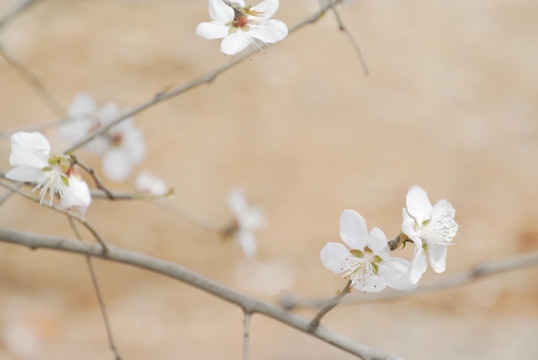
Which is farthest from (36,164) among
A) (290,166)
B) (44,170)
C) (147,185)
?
(290,166)

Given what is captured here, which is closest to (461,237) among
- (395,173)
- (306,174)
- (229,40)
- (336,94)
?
(395,173)

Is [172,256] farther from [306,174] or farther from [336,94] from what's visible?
[336,94]

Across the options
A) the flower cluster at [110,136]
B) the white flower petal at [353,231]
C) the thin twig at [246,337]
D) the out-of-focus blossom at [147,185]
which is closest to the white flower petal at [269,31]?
the white flower petal at [353,231]

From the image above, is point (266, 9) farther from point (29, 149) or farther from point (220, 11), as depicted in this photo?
point (29, 149)

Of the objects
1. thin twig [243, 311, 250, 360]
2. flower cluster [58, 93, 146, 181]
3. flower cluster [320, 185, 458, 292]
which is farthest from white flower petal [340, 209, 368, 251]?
flower cluster [58, 93, 146, 181]

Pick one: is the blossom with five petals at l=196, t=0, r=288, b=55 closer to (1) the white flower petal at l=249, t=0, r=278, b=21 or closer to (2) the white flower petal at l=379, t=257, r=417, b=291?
(1) the white flower petal at l=249, t=0, r=278, b=21

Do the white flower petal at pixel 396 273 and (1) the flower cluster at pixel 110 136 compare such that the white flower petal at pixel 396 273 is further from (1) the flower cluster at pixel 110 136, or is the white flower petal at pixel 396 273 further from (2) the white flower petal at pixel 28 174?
(1) the flower cluster at pixel 110 136
